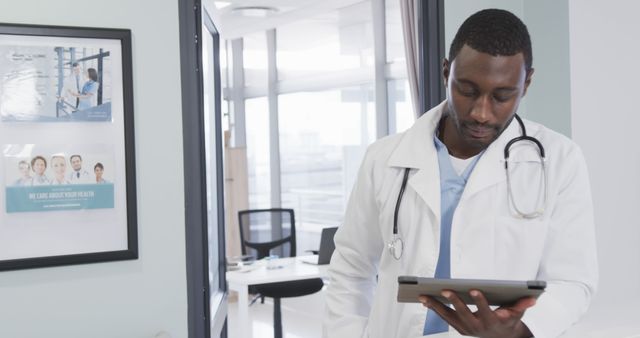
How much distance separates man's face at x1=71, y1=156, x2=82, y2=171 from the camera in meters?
2.38

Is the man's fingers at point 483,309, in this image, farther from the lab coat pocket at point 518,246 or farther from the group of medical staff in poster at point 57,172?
the group of medical staff in poster at point 57,172

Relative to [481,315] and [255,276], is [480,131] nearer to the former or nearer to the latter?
[481,315]

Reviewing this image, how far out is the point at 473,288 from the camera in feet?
3.59

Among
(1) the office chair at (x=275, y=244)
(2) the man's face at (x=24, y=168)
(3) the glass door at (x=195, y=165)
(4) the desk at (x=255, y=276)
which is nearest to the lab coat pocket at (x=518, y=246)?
(3) the glass door at (x=195, y=165)

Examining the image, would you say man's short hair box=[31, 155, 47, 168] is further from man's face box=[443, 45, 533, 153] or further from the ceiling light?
the ceiling light

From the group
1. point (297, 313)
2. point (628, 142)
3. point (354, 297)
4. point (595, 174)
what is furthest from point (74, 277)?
point (297, 313)

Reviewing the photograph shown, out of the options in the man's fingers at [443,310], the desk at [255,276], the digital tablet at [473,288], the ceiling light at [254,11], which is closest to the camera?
the digital tablet at [473,288]

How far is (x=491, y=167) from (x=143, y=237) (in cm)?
148

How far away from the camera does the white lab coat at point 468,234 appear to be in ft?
4.50

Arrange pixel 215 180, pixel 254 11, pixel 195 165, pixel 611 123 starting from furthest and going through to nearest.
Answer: pixel 254 11, pixel 215 180, pixel 611 123, pixel 195 165

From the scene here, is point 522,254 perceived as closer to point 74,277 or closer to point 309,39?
point 74,277

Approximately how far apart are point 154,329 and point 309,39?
441cm

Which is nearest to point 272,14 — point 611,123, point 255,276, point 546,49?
point 255,276

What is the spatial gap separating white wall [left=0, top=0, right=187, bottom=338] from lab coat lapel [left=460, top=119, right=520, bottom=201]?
138 centimetres
